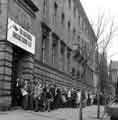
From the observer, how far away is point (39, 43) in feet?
67.2

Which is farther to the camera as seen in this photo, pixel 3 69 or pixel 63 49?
pixel 63 49

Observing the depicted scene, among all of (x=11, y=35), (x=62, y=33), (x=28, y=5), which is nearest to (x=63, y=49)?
(x=62, y=33)

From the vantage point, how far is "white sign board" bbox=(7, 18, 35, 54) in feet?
47.2

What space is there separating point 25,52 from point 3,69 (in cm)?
345

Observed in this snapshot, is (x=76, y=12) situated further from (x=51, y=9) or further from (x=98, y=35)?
(x=98, y=35)

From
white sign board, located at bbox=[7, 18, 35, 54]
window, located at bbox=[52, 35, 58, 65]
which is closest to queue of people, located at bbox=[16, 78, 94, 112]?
white sign board, located at bbox=[7, 18, 35, 54]

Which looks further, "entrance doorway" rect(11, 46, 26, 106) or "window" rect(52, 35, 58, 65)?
"window" rect(52, 35, 58, 65)

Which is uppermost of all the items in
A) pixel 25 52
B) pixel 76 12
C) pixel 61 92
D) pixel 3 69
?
pixel 76 12

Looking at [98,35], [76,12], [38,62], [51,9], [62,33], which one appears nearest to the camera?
[98,35]

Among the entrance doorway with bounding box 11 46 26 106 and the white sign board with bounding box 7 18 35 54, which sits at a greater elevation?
the white sign board with bounding box 7 18 35 54

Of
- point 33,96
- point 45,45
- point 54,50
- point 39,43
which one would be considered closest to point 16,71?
point 33,96

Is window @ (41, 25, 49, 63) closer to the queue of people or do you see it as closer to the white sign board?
the white sign board

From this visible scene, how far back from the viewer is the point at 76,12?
126 ft

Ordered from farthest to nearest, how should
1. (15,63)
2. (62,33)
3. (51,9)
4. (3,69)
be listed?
(62,33)
(51,9)
(15,63)
(3,69)
